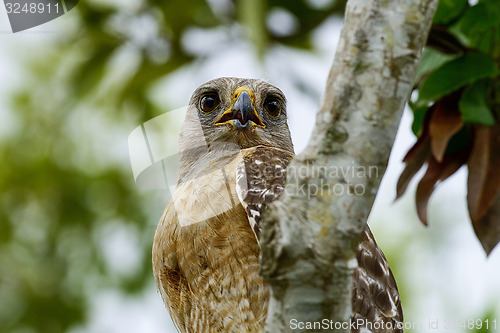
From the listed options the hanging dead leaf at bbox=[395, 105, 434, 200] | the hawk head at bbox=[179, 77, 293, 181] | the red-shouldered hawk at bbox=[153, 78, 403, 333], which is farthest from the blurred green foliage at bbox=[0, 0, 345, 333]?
the hanging dead leaf at bbox=[395, 105, 434, 200]

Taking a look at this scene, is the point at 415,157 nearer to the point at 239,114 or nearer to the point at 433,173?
the point at 433,173

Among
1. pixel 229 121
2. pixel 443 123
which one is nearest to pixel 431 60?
pixel 443 123

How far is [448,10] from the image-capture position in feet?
9.17

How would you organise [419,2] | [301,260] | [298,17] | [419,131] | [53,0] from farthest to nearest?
1. [298,17]
2. [53,0]
3. [419,131]
4. [419,2]
5. [301,260]

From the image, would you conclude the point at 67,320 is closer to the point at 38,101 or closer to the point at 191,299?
the point at 38,101

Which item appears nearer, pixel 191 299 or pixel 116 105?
pixel 191 299

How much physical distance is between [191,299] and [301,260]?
2.13m

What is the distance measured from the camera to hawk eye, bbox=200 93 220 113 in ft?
17.1

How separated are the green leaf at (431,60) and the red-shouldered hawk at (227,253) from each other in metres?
1.32

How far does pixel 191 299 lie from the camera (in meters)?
4.18

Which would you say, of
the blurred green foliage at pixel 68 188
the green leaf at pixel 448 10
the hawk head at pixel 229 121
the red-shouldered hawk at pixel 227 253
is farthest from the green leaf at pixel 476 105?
the blurred green foliage at pixel 68 188

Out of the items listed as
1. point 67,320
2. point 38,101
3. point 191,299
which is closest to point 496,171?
point 191,299

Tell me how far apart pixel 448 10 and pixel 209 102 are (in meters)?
2.69

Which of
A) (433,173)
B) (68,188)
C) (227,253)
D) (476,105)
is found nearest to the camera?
(476,105)
